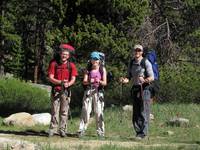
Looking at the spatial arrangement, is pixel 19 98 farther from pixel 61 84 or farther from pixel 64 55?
pixel 64 55

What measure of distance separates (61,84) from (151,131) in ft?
11.1

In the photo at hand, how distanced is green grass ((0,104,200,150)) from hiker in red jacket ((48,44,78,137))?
1.52ft

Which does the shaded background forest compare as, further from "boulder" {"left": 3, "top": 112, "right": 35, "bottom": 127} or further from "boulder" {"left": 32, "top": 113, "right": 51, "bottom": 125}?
"boulder" {"left": 3, "top": 112, "right": 35, "bottom": 127}

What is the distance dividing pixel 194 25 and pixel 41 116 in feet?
32.8

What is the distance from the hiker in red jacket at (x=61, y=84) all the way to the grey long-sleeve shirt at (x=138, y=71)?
1.18 m

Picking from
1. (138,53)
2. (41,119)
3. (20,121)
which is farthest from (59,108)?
(41,119)

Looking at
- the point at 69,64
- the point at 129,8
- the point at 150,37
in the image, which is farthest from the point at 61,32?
the point at 69,64

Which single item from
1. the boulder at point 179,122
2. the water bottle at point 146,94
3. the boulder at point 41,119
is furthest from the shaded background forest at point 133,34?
the water bottle at point 146,94

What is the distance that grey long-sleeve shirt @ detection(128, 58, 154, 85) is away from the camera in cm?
1148

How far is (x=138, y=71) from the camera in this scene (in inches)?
456

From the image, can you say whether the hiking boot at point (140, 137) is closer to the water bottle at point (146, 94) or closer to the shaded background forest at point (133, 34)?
the water bottle at point (146, 94)

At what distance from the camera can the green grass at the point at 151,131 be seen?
34.2 feet

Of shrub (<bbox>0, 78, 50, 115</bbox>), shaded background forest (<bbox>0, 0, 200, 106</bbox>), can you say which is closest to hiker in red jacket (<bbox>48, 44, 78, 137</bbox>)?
shaded background forest (<bbox>0, 0, 200, 106</bbox>)

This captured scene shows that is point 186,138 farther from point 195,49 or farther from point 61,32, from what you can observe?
point 195,49
